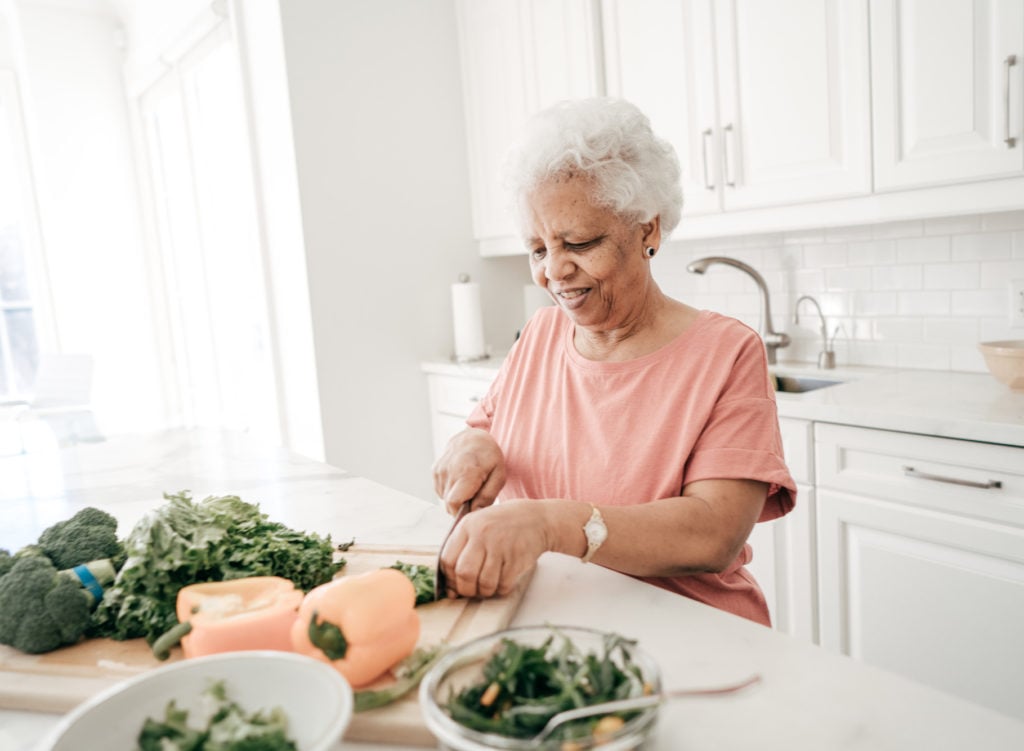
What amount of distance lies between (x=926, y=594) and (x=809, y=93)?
1.31 m

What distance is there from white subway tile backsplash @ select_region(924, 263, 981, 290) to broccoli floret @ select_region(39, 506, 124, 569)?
7.22ft

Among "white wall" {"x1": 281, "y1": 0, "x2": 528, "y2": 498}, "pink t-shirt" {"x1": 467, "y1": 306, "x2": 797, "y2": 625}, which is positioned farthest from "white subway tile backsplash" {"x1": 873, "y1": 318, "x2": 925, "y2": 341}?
"white wall" {"x1": 281, "y1": 0, "x2": 528, "y2": 498}

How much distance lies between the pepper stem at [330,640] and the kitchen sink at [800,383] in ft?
6.58

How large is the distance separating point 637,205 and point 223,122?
2.90m

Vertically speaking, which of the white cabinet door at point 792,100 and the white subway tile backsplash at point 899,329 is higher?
the white cabinet door at point 792,100

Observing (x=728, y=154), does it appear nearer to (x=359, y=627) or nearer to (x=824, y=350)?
(x=824, y=350)

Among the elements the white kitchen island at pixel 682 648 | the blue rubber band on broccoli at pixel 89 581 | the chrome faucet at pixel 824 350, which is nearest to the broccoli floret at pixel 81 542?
the blue rubber band on broccoli at pixel 89 581

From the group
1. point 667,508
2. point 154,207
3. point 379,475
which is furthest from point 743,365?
point 154,207

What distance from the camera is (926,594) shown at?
1821 millimetres

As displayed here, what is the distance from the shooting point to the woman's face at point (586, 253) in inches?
50.4

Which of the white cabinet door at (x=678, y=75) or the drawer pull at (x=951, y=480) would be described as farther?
the white cabinet door at (x=678, y=75)

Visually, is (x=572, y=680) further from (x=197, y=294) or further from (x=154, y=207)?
(x=154, y=207)

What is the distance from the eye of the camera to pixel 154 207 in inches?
188

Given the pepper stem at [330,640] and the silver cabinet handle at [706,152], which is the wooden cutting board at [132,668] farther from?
the silver cabinet handle at [706,152]
